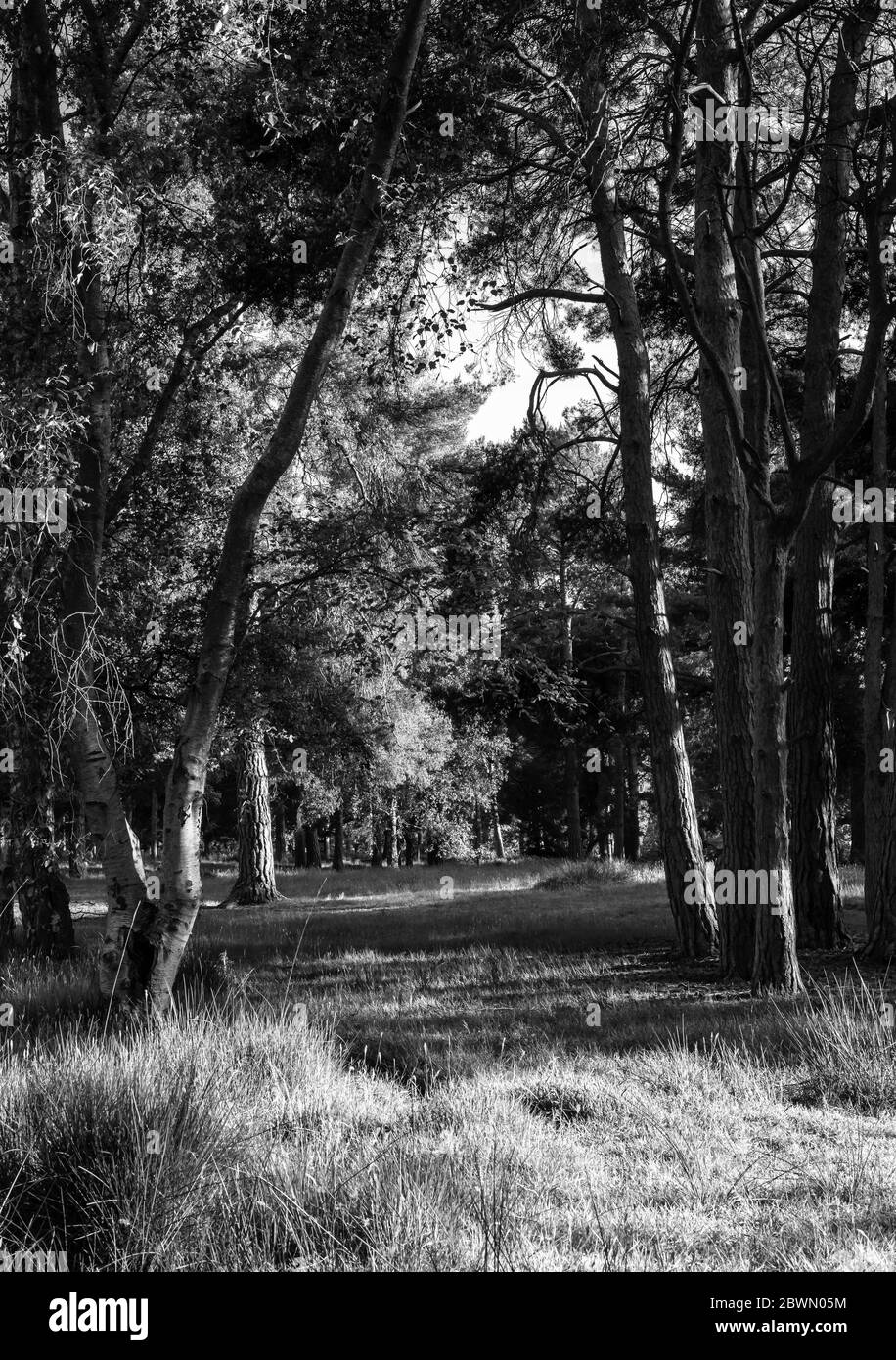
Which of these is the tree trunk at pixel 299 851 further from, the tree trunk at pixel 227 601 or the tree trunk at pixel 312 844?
the tree trunk at pixel 227 601

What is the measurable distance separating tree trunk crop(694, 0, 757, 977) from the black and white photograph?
41 mm

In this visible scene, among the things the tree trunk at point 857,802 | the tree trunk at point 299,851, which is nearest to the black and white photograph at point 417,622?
the tree trunk at point 857,802

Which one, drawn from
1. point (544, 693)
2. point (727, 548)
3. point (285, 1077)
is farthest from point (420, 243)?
point (285, 1077)

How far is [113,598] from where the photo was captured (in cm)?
976

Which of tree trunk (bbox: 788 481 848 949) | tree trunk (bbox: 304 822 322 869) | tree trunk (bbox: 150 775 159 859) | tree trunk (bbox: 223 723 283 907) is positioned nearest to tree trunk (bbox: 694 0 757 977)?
tree trunk (bbox: 788 481 848 949)

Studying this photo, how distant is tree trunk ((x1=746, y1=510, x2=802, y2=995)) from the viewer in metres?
8.34

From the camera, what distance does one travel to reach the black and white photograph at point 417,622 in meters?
3.83

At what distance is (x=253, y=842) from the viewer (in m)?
20.9

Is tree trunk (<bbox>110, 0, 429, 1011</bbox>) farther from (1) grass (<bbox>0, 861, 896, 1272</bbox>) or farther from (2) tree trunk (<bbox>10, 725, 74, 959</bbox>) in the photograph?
(2) tree trunk (<bbox>10, 725, 74, 959</bbox>)

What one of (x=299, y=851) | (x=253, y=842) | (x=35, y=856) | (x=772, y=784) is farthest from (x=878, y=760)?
(x=299, y=851)

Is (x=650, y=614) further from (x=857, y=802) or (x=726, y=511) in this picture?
(x=857, y=802)

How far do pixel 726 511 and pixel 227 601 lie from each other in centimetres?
528
